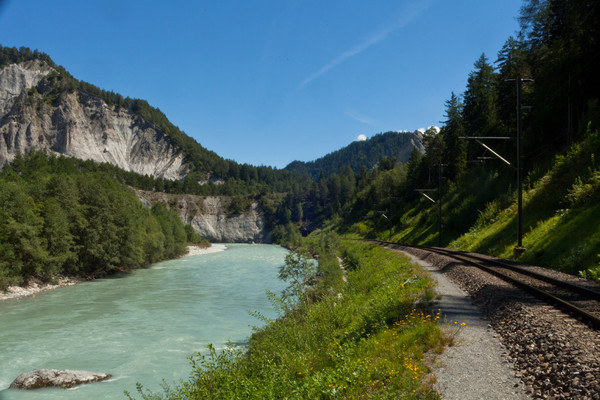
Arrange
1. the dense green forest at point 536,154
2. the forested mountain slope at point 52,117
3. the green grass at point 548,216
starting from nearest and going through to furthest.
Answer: the green grass at point 548,216 < the dense green forest at point 536,154 < the forested mountain slope at point 52,117

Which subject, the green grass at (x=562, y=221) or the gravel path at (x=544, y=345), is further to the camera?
the green grass at (x=562, y=221)

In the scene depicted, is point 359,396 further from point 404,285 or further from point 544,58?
point 544,58

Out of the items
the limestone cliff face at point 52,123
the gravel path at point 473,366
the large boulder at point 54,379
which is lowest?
the large boulder at point 54,379

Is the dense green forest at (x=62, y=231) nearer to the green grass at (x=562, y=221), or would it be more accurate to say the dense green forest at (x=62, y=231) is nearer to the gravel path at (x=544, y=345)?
the gravel path at (x=544, y=345)

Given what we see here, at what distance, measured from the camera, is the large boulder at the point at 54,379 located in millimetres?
14969

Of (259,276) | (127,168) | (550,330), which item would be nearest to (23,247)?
(259,276)

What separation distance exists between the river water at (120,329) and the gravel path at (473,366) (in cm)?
1266

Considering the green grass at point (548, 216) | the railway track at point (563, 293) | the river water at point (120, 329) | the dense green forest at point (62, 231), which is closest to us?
the railway track at point (563, 293)

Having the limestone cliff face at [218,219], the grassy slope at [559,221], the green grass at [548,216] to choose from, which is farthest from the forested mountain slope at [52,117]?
the grassy slope at [559,221]

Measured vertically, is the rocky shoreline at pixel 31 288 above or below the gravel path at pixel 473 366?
below

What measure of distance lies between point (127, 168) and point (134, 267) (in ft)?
522

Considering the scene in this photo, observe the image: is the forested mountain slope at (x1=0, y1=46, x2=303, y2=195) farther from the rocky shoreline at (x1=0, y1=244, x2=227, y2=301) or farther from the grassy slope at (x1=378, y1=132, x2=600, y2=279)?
the grassy slope at (x1=378, y1=132, x2=600, y2=279)

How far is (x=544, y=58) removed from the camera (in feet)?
133

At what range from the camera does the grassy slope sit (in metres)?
15.7
